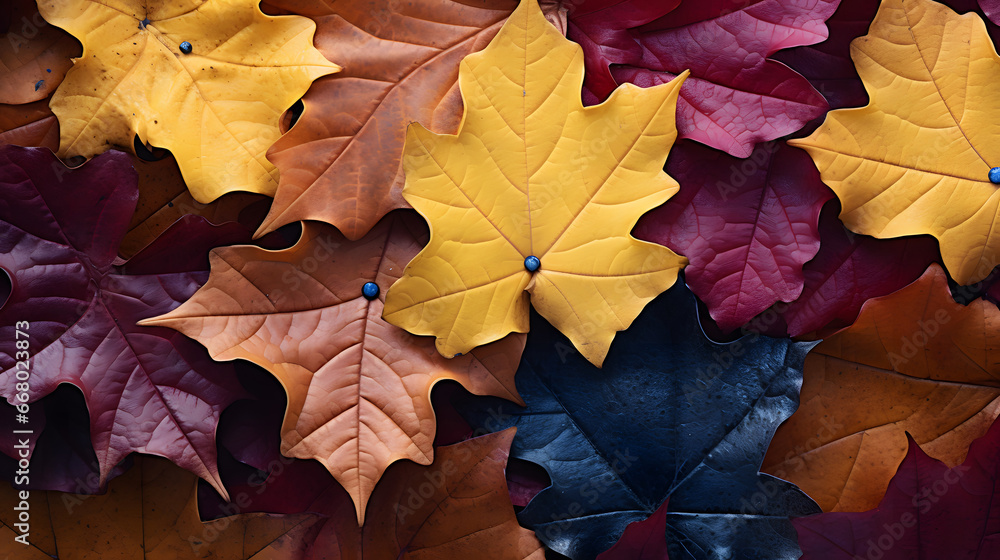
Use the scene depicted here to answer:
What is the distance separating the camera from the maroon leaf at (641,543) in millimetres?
677

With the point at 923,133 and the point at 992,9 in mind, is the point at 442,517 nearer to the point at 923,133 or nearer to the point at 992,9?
the point at 923,133

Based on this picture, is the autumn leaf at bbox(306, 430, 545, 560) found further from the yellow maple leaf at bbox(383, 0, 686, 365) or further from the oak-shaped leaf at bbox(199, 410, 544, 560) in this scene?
the yellow maple leaf at bbox(383, 0, 686, 365)

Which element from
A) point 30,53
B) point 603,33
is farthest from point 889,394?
point 30,53

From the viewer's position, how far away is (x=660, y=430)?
76cm

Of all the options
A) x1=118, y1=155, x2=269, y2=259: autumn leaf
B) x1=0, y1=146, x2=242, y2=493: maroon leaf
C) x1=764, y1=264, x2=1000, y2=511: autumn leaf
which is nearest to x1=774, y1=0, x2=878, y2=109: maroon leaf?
x1=764, y1=264, x2=1000, y2=511: autumn leaf

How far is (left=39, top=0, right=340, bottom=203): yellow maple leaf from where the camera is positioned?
2.35 ft

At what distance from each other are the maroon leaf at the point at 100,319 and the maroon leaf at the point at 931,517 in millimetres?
739

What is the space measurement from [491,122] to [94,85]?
0.48 m

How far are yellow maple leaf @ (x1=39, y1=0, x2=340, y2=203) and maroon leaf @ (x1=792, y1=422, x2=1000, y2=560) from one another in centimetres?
80

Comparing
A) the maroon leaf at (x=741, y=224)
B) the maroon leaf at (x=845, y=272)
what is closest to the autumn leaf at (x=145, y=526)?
the maroon leaf at (x=741, y=224)

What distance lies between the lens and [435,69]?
0.72 meters

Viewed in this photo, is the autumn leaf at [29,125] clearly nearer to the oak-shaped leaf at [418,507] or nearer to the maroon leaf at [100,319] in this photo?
the maroon leaf at [100,319]

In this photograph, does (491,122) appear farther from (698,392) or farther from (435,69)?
(698,392)

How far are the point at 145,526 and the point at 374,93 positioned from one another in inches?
23.6
